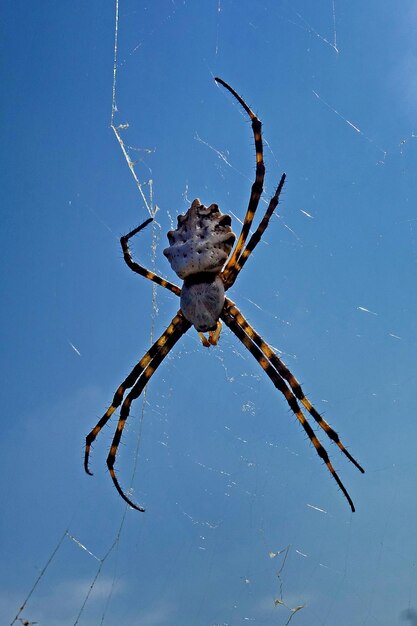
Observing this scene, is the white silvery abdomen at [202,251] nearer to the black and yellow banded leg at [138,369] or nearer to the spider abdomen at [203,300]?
the spider abdomen at [203,300]

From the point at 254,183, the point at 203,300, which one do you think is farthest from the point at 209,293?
the point at 254,183

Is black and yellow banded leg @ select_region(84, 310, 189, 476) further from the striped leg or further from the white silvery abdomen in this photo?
the white silvery abdomen

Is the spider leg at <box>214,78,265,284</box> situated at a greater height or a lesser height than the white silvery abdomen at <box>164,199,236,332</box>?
greater

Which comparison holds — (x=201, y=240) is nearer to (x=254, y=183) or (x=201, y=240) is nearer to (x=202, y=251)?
(x=202, y=251)

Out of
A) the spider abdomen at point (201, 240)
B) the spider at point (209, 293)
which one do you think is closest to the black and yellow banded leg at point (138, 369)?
the spider at point (209, 293)

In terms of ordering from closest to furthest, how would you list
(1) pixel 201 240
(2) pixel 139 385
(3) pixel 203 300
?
(1) pixel 201 240, (3) pixel 203 300, (2) pixel 139 385

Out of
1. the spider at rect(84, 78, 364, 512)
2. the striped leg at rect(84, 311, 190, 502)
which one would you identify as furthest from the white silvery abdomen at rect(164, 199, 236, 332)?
the striped leg at rect(84, 311, 190, 502)

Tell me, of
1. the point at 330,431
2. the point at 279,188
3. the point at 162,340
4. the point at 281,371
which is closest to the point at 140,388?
the point at 162,340
